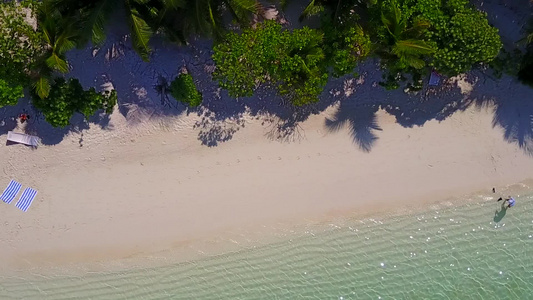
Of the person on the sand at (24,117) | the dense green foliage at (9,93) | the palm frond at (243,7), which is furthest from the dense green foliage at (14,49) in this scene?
Result: the palm frond at (243,7)

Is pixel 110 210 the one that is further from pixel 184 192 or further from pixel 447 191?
pixel 447 191

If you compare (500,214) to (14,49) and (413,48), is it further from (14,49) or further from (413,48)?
(14,49)

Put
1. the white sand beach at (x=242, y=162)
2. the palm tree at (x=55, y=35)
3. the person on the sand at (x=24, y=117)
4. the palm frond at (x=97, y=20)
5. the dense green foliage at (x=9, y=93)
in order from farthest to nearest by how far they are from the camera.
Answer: the white sand beach at (x=242, y=162), the person on the sand at (x=24, y=117), the dense green foliage at (x=9, y=93), the palm tree at (x=55, y=35), the palm frond at (x=97, y=20)

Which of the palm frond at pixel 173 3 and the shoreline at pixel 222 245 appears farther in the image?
the shoreline at pixel 222 245

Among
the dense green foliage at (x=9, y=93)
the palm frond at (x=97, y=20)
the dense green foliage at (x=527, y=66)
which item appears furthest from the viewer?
the dense green foliage at (x=527, y=66)

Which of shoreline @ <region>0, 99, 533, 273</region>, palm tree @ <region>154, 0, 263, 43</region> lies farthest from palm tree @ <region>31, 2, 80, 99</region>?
shoreline @ <region>0, 99, 533, 273</region>

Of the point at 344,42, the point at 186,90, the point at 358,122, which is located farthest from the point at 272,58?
the point at 358,122

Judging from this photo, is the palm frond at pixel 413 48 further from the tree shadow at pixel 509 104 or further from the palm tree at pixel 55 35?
the palm tree at pixel 55 35
